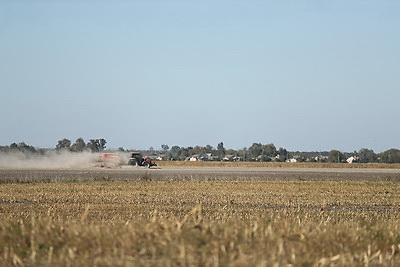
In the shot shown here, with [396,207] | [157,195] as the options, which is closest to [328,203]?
[396,207]

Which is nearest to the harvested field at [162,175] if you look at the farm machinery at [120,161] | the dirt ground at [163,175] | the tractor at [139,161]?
the dirt ground at [163,175]

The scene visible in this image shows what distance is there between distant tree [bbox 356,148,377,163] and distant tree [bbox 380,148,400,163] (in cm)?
498

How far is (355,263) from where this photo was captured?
8141mm

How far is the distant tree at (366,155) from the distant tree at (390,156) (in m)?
4.98

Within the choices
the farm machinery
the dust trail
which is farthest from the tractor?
the dust trail

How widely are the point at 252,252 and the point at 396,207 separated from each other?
26821 millimetres

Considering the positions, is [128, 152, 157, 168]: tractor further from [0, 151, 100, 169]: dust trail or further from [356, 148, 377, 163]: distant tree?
[356, 148, 377, 163]: distant tree

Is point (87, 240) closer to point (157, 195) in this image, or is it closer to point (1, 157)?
point (157, 195)

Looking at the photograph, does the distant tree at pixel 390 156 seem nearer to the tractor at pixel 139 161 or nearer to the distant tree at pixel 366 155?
the distant tree at pixel 366 155

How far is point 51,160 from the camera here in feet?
319

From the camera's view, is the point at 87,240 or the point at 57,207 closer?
the point at 87,240

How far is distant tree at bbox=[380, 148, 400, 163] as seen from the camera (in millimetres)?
169750

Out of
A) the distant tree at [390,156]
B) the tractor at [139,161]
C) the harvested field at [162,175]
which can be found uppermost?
the distant tree at [390,156]

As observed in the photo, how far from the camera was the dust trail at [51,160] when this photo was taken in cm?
9500
